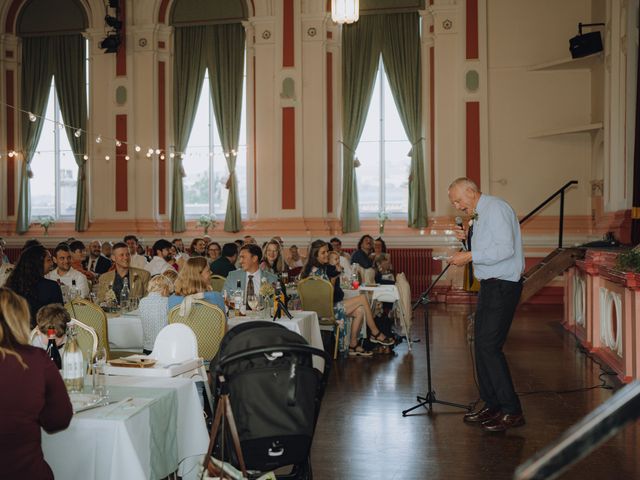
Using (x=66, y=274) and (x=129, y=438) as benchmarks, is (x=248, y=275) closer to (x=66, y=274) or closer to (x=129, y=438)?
(x=66, y=274)

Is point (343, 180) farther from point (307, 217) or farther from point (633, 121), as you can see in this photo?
point (633, 121)

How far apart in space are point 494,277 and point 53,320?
283 centimetres

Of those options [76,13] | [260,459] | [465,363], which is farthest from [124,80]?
[260,459]

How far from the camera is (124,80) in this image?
14469mm

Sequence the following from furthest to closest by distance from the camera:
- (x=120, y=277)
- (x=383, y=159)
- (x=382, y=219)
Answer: (x=383, y=159) → (x=382, y=219) → (x=120, y=277)

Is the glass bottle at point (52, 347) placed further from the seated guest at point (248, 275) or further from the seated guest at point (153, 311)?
the seated guest at point (248, 275)

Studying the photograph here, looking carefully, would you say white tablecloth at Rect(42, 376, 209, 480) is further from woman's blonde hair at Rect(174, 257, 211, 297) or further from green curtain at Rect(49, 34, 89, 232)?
green curtain at Rect(49, 34, 89, 232)

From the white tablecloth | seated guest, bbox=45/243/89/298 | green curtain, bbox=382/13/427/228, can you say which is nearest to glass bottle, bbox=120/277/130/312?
seated guest, bbox=45/243/89/298

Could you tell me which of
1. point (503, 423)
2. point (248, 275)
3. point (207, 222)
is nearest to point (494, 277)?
point (503, 423)

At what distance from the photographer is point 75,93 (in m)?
15.0

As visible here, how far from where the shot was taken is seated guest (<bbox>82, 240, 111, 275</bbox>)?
409 inches

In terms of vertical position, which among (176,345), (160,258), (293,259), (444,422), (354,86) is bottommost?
(444,422)

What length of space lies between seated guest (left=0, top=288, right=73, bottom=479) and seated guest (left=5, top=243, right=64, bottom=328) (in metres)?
2.60

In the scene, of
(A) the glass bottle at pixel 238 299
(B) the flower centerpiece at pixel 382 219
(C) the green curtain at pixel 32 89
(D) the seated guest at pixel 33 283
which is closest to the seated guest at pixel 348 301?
(A) the glass bottle at pixel 238 299
